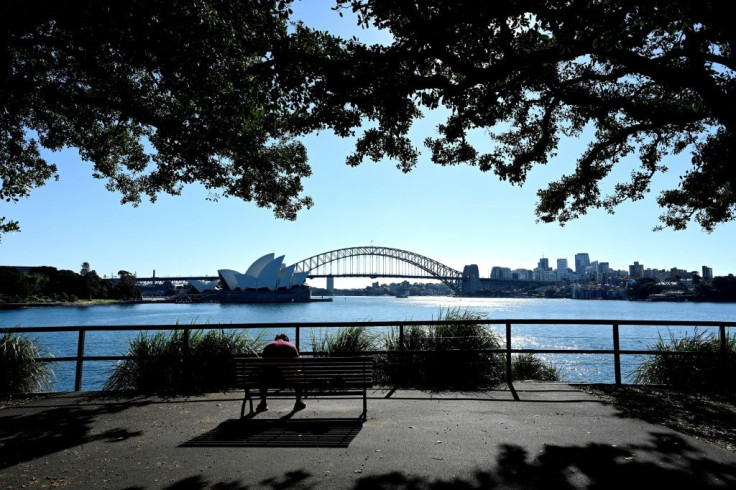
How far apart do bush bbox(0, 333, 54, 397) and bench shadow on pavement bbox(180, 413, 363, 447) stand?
4.59 metres

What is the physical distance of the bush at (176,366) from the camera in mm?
7641

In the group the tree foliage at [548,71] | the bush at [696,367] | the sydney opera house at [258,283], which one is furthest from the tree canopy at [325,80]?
the sydney opera house at [258,283]

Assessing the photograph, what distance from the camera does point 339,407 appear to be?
246 inches

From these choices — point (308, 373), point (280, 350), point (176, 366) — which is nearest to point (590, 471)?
point (308, 373)

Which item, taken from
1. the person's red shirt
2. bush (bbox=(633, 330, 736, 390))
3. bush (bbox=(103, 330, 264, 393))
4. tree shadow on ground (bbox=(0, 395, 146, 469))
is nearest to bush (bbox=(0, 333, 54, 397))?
bush (bbox=(103, 330, 264, 393))

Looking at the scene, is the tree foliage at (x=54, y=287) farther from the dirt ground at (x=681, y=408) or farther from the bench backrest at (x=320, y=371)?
the dirt ground at (x=681, y=408)

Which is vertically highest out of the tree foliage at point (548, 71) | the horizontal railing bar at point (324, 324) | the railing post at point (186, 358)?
the tree foliage at point (548, 71)

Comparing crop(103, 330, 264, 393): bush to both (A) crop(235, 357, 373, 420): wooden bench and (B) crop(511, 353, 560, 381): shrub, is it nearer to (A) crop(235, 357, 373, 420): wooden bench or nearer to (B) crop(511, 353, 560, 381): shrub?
(A) crop(235, 357, 373, 420): wooden bench

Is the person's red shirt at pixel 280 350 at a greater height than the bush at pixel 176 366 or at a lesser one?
greater

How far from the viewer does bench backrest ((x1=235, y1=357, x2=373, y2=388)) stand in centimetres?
558

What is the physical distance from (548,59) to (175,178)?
8.85 m

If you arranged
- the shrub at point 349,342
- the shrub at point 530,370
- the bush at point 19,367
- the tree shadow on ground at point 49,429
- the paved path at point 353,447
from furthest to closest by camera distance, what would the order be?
the shrub at point 530,370, the shrub at point 349,342, the bush at point 19,367, the tree shadow on ground at point 49,429, the paved path at point 353,447

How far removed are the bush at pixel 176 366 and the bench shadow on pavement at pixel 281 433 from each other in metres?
2.32

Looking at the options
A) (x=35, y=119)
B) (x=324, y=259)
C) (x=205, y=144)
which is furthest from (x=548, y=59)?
(x=324, y=259)
